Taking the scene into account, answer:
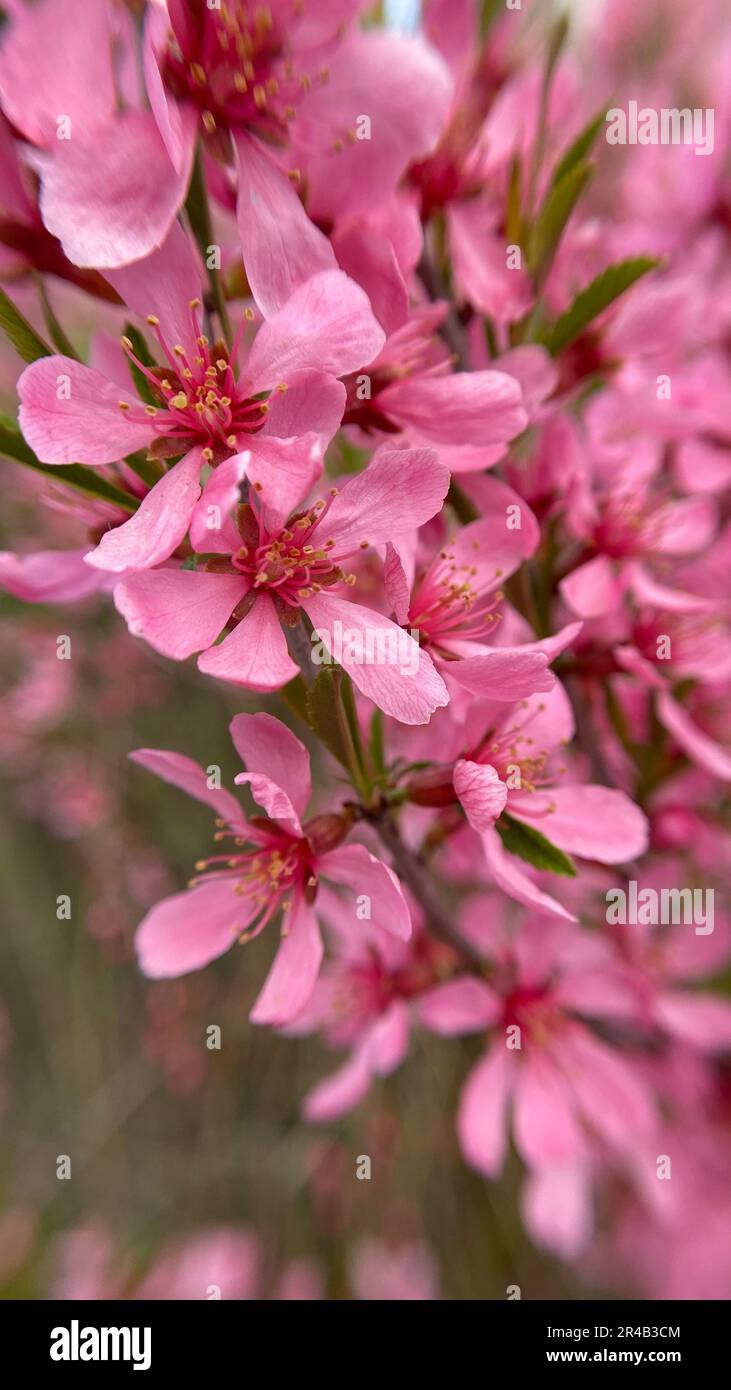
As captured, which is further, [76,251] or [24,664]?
[24,664]

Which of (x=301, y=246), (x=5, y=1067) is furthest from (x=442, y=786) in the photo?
(x=5, y=1067)

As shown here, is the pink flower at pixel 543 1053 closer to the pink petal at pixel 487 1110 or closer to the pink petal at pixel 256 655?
the pink petal at pixel 487 1110

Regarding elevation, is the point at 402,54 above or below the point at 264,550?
above

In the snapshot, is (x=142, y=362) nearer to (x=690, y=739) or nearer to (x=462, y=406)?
(x=462, y=406)

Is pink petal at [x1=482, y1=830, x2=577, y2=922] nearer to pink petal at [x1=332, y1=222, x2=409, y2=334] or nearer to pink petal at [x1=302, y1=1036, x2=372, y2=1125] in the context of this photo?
pink petal at [x1=332, y1=222, x2=409, y2=334]

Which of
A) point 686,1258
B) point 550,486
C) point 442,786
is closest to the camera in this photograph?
point 442,786

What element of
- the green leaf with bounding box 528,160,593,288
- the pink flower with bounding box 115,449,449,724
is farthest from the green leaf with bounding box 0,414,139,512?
the green leaf with bounding box 528,160,593,288

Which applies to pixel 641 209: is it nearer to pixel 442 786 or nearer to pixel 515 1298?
pixel 442 786

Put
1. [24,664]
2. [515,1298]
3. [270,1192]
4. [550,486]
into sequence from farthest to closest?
[24,664] < [270,1192] < [515,1298] < [550,486]

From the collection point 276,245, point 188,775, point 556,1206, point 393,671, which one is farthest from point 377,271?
point 556,1206
